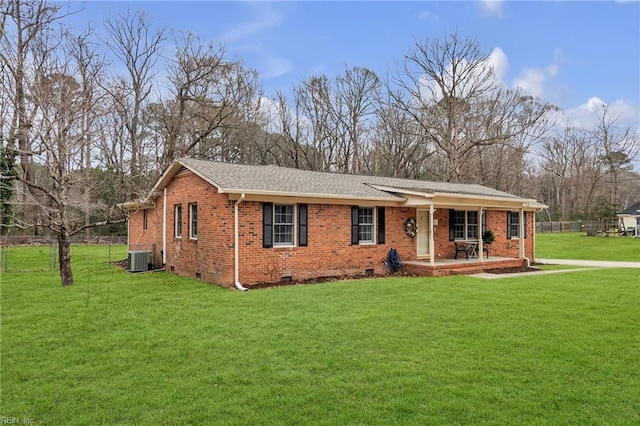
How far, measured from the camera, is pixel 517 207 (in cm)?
1659

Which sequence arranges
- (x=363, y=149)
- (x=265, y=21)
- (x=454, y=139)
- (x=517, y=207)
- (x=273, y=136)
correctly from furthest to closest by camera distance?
(x=363, y=149), (x=273, y=136), (x=454, y=139), (x=517, y=207), (x=265, y=21)

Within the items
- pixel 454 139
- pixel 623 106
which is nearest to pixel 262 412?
pixel 454 139

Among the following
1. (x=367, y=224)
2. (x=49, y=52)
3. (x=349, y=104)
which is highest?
(x=349, y=104)

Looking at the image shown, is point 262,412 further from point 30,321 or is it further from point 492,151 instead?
point 492,151

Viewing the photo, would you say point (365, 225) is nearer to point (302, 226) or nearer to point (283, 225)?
point (302, 226)

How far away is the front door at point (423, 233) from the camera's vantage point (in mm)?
14789

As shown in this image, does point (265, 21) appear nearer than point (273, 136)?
Yes

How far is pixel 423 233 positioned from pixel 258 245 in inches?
262

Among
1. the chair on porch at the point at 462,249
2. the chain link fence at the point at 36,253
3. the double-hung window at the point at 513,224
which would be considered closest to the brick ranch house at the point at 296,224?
the chair on porch at the point at 462,249

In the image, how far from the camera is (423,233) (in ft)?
49.2

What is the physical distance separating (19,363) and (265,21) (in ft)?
44.9

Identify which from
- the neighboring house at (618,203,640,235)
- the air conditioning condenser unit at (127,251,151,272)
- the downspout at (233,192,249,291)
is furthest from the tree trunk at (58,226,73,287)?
the neighboring house at (618,203,640,235)

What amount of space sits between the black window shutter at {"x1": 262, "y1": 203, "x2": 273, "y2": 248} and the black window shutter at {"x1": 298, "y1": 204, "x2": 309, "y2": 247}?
2.89ft

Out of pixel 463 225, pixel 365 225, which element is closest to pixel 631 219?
pixel 463 225
